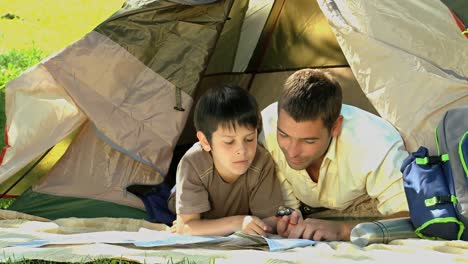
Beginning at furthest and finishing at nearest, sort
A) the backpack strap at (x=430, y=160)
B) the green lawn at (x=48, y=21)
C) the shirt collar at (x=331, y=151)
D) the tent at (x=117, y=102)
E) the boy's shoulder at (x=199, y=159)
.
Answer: the green lawn at (x=48, y=21) → the tent at (x=117, y=102) → the boy's shoulder at (x=199, y=159) → the shirt collar at (x=331, y=151) → the backpack strap at (x=430, y=160)

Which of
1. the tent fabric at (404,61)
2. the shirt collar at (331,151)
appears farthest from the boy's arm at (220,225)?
the tent fabric at (404,61)

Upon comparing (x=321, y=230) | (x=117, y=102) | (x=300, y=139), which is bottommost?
(x=321, y=230)

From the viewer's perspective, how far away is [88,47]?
3.92m

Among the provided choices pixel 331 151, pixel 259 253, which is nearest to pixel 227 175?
pixel 331 151

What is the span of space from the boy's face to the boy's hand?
0.63 ft

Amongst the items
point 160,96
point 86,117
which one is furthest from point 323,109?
point 86,117

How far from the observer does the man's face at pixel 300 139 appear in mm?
3129

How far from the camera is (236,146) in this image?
321 cm

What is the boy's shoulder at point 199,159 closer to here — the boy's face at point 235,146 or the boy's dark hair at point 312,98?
the boy's face at point 235,146

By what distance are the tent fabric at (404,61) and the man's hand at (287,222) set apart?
20.6 inches

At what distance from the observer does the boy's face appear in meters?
3.20

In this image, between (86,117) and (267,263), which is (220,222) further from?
(86,117)

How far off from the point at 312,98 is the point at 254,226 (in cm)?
53

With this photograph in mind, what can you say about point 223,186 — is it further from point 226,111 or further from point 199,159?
point 226,111
